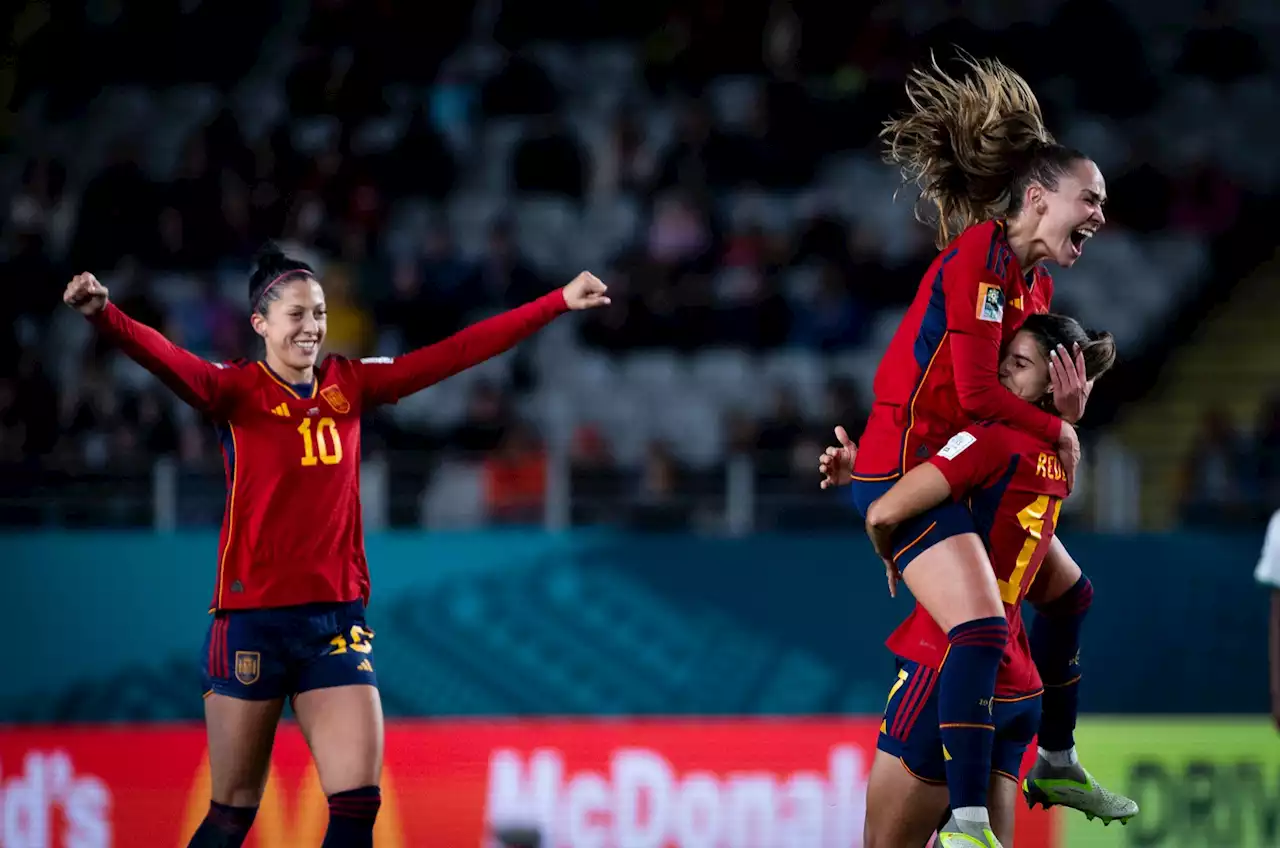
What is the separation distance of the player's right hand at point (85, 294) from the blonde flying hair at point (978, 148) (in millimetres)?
2258

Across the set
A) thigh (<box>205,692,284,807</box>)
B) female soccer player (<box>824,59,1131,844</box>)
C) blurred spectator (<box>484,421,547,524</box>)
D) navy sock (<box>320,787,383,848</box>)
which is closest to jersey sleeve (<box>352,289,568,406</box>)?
thigh (<box>205,692,284,807</box>)

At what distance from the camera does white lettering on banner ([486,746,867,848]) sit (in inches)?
288

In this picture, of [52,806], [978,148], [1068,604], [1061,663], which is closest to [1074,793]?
[1061,663]

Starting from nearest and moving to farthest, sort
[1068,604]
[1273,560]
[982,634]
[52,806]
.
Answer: [982,634] < [1068,604] < [1273,560] < [52,806]

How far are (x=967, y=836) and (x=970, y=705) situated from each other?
12.4 inches

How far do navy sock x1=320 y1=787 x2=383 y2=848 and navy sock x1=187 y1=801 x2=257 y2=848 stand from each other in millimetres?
256

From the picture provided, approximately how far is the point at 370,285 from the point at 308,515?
24.1ft

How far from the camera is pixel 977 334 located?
448 centimetres

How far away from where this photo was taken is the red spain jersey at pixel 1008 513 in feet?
15.0

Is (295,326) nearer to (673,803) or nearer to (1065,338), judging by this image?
(1065,338)

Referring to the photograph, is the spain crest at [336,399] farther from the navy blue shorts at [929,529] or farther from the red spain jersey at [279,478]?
the navy blue shorts at [929,529]

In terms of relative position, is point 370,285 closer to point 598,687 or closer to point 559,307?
point 598,687

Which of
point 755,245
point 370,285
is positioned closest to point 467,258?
point 370,285

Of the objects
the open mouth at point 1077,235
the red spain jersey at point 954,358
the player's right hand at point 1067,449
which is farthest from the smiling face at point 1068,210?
the player's right hand at point 1067,449
